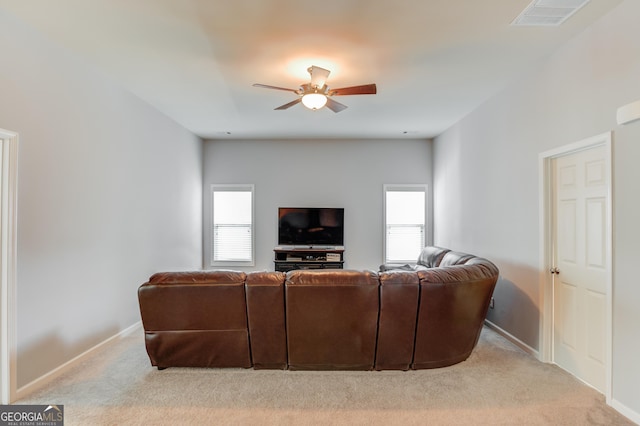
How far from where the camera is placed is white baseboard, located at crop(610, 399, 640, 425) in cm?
220

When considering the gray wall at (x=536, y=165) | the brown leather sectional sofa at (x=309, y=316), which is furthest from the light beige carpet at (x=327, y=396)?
the gray wall at (x=536, y=165)

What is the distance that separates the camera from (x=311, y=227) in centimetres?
637

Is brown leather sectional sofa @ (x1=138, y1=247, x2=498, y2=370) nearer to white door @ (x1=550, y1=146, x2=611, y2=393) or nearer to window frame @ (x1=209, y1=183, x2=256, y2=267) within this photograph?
white door @ (x1=550, y1=146, x2=611, y2=393)

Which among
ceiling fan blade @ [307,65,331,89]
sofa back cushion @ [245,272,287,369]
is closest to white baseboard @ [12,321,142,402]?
sofa back cushion @ [245,272,287,369]

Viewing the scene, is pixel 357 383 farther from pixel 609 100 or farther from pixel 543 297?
pixel 609 100

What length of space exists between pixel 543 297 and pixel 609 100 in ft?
5.94

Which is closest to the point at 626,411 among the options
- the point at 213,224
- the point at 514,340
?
the point at 514,340

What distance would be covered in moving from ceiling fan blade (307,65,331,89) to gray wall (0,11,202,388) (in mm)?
2252

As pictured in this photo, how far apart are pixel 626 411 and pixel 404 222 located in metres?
4.42

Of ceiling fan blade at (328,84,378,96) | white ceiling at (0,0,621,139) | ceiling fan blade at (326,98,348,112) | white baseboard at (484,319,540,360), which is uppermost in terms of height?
white ceiling at (0,0,621,139)

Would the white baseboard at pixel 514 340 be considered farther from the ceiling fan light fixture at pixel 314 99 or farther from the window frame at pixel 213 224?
the window frame at pixel 213 224

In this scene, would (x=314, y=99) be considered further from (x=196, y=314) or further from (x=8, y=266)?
(x=8, y=266)

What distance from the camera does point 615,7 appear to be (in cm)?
239

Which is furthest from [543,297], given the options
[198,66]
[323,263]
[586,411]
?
[198,66]
